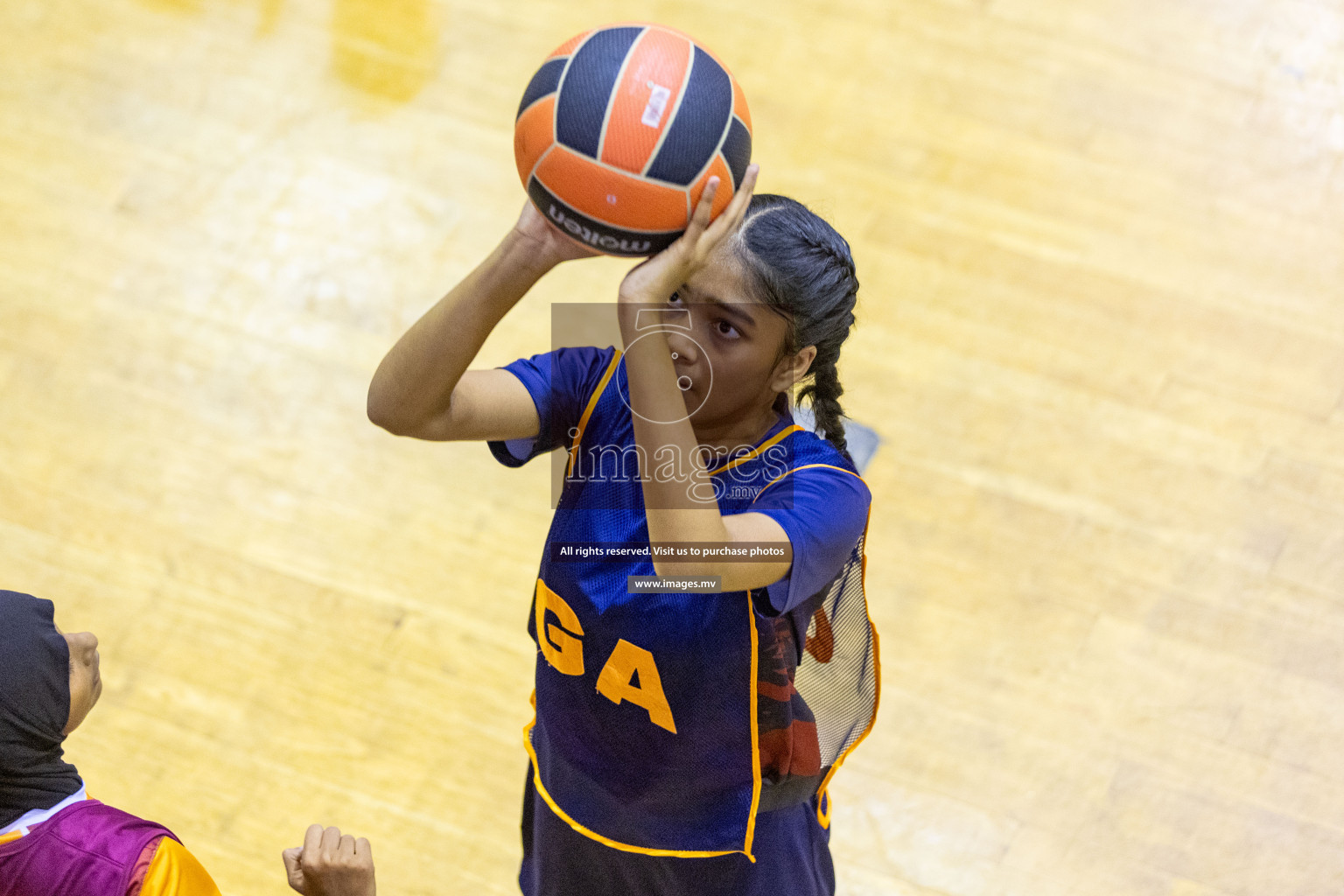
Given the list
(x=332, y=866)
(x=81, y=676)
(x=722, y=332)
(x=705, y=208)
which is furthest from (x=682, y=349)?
(x=81, y=676)

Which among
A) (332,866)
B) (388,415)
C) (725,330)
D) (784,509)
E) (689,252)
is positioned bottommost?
(332,866)

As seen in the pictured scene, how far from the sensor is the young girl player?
131 centimetres

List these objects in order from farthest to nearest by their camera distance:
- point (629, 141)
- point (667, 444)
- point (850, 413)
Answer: point (850, 413) → point (629, 141) → point (667, 444)

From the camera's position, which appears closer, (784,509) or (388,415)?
(784,509)

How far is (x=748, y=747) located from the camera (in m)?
1.56

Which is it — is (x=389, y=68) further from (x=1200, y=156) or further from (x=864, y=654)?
(x=864, y=654)

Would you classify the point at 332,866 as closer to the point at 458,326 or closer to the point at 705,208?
the point at 458,326

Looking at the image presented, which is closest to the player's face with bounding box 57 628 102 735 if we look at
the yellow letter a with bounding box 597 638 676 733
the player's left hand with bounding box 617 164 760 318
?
the yellow letter a with bounding box 597 638 676 733

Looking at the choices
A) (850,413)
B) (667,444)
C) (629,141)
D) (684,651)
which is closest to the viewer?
(667,444)

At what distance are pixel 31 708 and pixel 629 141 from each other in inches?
42.3

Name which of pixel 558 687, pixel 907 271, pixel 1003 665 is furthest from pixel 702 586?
pixel 907 271

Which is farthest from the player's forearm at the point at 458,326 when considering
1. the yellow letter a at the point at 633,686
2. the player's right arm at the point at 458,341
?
the yellow letter a at the point at 633,686

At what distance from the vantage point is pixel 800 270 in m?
1.41

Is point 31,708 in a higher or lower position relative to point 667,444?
lower
